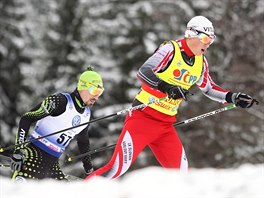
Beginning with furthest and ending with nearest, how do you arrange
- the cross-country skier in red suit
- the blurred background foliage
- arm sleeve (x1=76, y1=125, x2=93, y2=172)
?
the blurred background foliage, arm sleeve (x1=76, y1=125, x2=93, y2=172), the cross-country skier in red suit

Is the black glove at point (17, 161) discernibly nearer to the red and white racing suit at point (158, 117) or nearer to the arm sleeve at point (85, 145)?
the red and white racing suit at point (158, 117)

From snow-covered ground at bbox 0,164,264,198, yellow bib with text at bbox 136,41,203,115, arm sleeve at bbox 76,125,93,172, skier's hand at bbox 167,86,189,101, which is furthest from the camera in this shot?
arm sleeve at bbox 76,125,93,172

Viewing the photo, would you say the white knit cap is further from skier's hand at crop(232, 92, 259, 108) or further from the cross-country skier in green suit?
the cross-country skier in green suit

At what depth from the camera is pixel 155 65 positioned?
19.9 ft

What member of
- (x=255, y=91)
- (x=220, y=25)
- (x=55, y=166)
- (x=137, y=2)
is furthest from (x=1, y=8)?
(x=55, y=166)

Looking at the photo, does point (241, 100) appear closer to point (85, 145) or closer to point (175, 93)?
point (175, 93)

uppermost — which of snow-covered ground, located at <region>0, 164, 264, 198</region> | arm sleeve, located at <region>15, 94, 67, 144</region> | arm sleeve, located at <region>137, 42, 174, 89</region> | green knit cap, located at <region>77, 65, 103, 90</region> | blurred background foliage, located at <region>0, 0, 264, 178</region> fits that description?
snow-covered ground, located at <region>0, 164, 264, 198</region>

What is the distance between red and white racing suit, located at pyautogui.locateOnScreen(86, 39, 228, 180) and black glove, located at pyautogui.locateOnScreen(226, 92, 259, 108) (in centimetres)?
38

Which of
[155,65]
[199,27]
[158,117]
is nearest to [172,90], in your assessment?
[155,65]

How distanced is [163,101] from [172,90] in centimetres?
41

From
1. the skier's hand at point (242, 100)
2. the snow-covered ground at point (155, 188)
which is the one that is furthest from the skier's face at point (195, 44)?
the snow-covered ground at point (155, 188)

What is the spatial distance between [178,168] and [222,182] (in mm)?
2545

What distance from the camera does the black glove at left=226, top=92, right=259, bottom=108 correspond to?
6.38 meters

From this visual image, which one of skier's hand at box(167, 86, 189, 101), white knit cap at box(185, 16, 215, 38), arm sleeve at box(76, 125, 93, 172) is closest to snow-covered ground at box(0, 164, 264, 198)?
skier's hand at box(167, 86, 189, 101)
